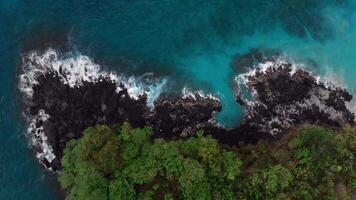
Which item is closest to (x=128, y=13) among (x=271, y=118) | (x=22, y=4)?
(x=22, y=4)

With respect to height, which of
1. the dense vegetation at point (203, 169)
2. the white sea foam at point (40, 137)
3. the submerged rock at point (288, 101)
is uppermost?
the submerged rock at point (288, 101)

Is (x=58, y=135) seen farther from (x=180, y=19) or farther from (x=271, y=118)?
(x=271, y=118)

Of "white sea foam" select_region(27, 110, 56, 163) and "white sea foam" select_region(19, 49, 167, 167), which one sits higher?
"white sea foam" select_region(19, 49, 167, 167)

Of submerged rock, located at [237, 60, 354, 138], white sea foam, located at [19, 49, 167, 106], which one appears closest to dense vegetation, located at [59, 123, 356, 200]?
submerged rock, located at [237, 60, 354, 138]

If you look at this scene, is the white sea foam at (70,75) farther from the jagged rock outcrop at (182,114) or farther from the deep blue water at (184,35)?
the jagged rock outcrop at (182,114)

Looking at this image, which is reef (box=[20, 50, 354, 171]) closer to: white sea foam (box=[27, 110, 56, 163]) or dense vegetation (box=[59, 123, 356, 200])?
white sea foam (box=[27, 110, 56, 163])

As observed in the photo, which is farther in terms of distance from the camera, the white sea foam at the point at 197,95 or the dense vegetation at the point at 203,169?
the white sea foam at the point at 197,95

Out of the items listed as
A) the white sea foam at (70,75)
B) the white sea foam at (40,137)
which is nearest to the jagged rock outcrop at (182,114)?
the white sea foam at (70,75)
